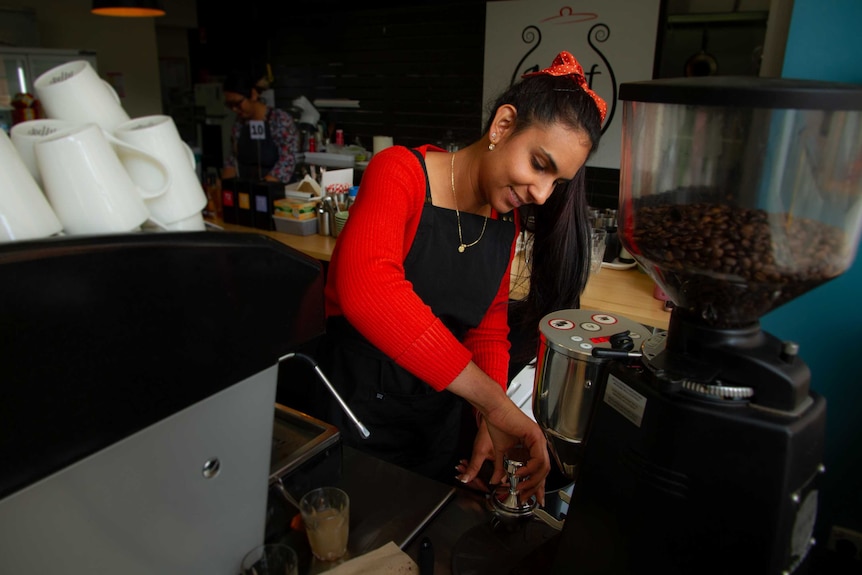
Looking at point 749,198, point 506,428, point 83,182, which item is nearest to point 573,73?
point 749,198

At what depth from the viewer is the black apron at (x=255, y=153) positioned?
5086mm

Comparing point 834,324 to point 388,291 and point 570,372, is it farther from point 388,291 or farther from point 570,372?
point 388,291

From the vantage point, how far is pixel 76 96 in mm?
651

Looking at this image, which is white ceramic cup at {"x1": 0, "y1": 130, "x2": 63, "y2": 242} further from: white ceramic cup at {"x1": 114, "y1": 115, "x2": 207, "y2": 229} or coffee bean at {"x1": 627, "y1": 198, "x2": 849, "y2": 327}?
coffee bean at {"x1": 627, "y1": 198, "x2": 849, "y2": 327}

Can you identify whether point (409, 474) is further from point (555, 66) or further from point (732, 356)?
point (555, 66)

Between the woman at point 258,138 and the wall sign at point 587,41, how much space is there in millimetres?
1884

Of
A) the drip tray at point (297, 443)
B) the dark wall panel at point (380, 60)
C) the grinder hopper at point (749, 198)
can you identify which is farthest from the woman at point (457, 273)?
the dark wall panel at point (380, 60)

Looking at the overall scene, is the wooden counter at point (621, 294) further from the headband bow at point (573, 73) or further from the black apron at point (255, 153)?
the black apron at point (255, 153)

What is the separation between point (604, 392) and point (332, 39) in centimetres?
591

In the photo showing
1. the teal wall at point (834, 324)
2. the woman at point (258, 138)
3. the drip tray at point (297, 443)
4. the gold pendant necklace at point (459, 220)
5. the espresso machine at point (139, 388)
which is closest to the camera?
the espresso machine at point (139, 388)

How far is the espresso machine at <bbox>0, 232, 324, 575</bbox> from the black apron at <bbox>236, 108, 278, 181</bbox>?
463 centimetres

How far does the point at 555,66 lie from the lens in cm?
123

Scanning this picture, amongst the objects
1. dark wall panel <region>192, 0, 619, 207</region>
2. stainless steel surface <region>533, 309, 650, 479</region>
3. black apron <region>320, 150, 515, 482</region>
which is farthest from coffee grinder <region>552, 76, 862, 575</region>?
dark wall panel <region>192, 0, 619, 207</region>

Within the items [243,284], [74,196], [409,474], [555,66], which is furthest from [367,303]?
[555,66]
